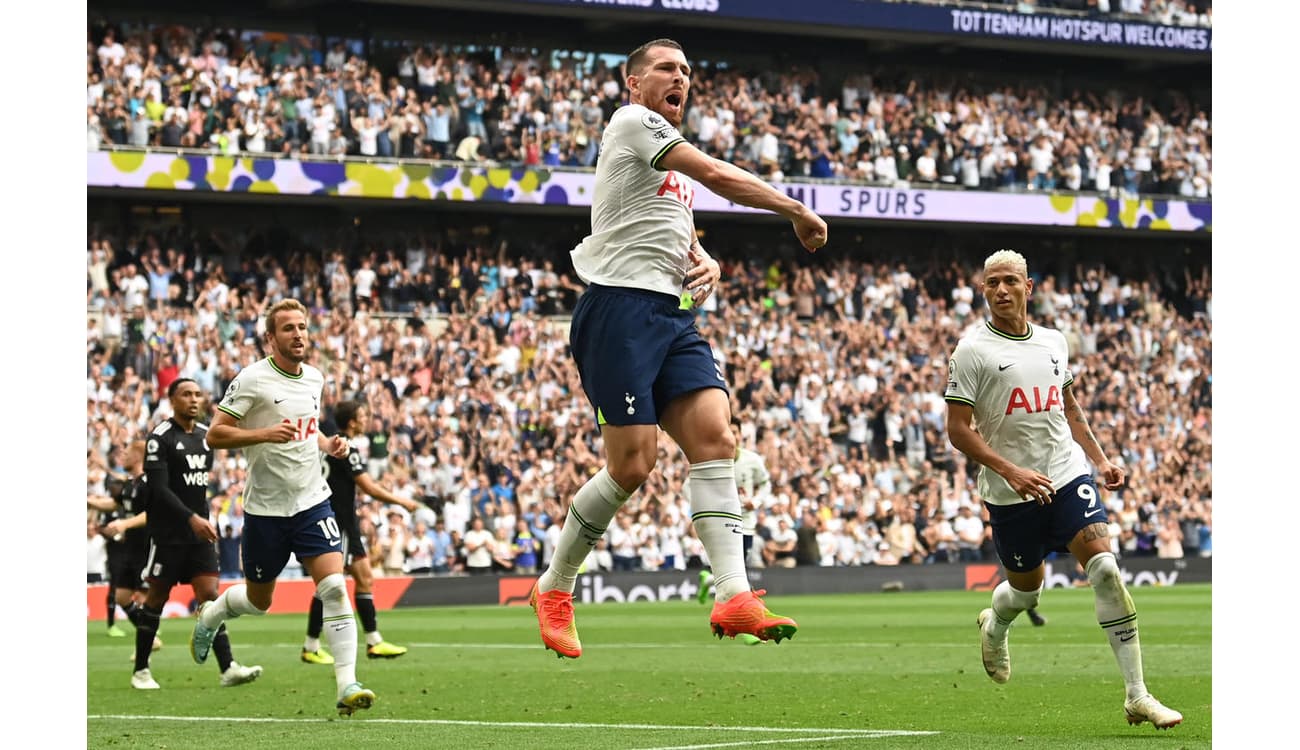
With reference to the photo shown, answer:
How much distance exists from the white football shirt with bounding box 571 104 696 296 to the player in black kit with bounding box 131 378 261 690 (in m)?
7.57

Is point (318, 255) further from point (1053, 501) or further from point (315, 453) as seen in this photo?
point (1053, 501)

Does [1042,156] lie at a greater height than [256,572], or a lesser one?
greater

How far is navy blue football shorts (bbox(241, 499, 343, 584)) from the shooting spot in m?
12.0

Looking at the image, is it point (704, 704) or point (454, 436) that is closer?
point (704, 704)

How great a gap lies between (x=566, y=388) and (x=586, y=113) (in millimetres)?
6494

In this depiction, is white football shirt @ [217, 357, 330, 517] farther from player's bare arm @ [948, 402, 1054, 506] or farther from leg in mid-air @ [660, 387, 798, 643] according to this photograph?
leg in mid-air @ [660, 387, 798, 643]

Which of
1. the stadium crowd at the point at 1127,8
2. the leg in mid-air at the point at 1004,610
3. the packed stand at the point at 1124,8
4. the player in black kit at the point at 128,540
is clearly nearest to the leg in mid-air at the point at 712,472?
the leg in mid-air at the point at 1004,610

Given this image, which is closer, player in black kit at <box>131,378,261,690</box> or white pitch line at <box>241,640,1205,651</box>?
player in black kit at <box>131,378,261,690</box>

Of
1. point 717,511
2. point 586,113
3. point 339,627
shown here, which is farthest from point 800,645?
point 586,113

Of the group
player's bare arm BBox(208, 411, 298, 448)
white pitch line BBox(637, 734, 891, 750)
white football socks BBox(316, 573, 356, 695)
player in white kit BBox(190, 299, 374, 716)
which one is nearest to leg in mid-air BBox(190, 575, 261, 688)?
player in white kit BBox(190, 299, 374, 716)

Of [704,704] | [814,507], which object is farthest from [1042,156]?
[704,704]
